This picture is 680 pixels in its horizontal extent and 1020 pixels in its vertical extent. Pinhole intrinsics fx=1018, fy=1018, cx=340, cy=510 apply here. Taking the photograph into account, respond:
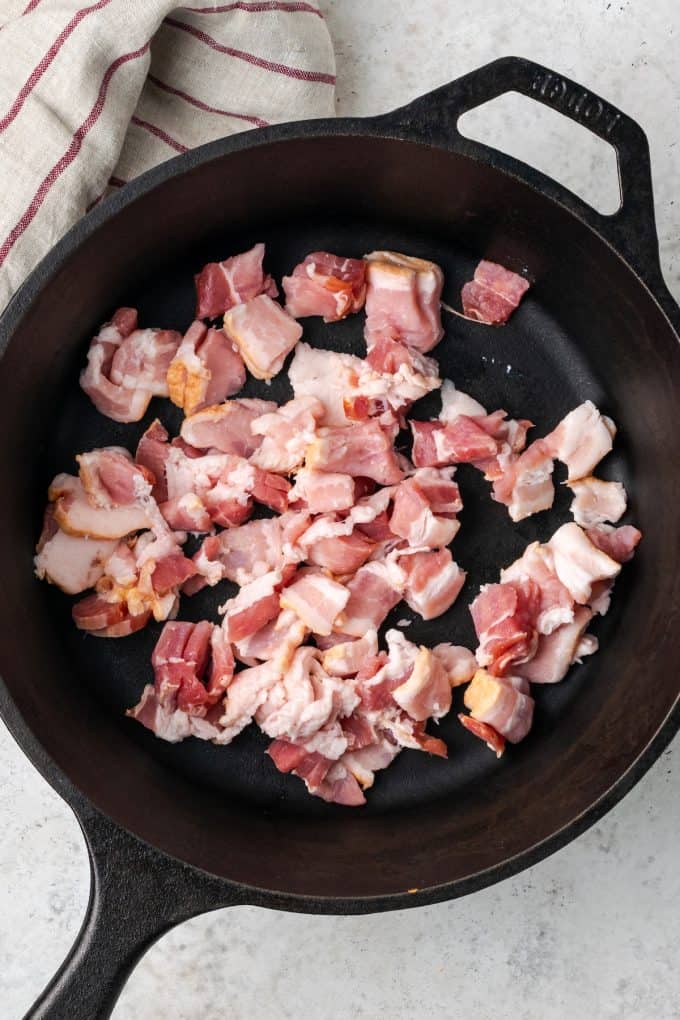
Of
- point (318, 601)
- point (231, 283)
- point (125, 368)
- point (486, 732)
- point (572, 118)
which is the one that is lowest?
point (486, 732)

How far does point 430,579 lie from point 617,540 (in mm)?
306

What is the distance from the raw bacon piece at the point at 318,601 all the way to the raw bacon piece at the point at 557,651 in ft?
0.98

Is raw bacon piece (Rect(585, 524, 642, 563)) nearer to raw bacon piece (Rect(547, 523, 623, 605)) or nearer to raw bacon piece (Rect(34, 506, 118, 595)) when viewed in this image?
raw bacon piece (Rect(547, 523, 623, 605))

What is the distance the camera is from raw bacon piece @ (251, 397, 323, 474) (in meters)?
1.54

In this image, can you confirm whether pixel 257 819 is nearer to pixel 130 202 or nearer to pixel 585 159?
pixel 130 202

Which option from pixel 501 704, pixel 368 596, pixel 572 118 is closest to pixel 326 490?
pixel 368 596

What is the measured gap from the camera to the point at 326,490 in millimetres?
1530

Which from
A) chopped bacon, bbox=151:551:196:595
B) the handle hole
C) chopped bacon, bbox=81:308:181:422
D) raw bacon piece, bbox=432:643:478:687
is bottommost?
raw bacon piece, bbox=432:643:478:687

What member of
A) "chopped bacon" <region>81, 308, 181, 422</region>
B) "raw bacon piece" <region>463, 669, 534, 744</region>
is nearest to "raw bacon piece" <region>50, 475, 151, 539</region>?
"chopped bacon" <region>81, 308, 181, 422</region>

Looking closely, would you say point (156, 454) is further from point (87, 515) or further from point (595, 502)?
point (595, 502)

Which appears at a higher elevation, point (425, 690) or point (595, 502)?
point (595, 502)

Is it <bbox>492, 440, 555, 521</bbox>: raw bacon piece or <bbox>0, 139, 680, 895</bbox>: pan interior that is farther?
<bbox>492, 440, 555, 521</bbox>: raw bacon piece

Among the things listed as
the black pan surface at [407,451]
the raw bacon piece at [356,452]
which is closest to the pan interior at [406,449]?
the black pan surface at [407,451]

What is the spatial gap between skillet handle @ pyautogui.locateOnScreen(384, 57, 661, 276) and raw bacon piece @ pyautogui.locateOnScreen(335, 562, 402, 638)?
0.58 meters
